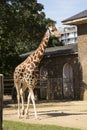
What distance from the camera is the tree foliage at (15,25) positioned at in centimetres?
2836

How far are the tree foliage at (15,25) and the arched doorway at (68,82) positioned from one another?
9.66 feet

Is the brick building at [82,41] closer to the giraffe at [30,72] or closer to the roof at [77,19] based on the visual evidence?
the roof at [77,19]

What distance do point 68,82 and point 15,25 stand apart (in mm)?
5569

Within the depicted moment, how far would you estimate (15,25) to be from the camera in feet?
95.5

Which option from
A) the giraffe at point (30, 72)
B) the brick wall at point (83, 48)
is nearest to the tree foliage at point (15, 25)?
the brick wall at point (83, 48)

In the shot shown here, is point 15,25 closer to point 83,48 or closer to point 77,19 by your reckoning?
point 77,19

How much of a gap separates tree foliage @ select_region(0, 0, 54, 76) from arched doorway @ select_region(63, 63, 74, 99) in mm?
2944

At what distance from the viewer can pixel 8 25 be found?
28703 mm

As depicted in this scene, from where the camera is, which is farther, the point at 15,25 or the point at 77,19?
the point at 15,25

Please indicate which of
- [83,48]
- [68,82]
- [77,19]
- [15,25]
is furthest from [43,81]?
[77,19]

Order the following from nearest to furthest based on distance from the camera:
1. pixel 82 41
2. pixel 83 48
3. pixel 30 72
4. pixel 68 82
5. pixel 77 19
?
1. pixel 30 72
2. pixel 77 19
3. pixel 83 48
4. pixel 82 41
5. pixel 68 82

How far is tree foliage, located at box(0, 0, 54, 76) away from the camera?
2836 cm

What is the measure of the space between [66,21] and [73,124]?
55.0ft

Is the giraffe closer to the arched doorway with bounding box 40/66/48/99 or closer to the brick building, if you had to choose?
the brick building
